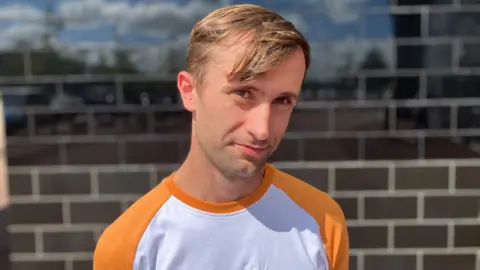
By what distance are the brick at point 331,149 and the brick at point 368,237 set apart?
1.12ft

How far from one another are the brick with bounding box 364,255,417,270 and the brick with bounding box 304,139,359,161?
490 millimetres

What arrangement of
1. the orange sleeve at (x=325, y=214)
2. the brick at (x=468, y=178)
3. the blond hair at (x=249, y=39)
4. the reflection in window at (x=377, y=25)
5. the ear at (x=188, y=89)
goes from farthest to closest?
the brick at (x=468, y=178)
the reflection in window at (x=377, y=25)
the orange sleeve at (x=325, y=214)
the ear at (x=188, y=89)
the blond hair at (x=249, y=39)

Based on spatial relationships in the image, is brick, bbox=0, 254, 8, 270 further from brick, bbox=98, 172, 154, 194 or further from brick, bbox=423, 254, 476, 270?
brick, bbox=423, 254, 476, 270

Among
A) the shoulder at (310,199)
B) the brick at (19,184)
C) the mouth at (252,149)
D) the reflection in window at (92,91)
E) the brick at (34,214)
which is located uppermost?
the reflection in window at (92,91)

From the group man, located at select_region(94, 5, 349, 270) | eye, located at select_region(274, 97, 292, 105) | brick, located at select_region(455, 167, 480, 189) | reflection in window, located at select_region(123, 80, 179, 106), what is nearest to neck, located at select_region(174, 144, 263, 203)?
man, located at select_region(94, 5, 349, 270)

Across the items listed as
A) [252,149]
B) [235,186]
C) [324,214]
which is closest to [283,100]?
[252,149]

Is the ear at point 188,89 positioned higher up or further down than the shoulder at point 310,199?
higher up

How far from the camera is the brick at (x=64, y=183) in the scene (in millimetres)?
2311

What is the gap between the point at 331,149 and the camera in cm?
229

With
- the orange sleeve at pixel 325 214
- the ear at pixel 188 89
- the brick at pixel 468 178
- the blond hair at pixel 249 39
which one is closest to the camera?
the blond hair at pixel 249 39

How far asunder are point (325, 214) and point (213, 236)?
0.31m

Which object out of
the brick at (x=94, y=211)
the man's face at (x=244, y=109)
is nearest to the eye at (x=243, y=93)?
the man's face at (x=244, y=109)

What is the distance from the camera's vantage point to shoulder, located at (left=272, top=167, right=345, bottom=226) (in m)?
1.34

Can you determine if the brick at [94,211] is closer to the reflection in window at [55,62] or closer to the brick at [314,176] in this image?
the reflection in window at [55,62]
